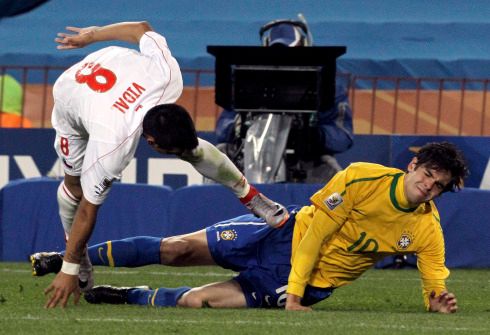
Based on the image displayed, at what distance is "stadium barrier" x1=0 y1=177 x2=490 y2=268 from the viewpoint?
11.9 metres

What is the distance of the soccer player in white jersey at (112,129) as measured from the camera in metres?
7.57

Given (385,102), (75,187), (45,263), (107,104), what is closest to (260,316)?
(107,104)

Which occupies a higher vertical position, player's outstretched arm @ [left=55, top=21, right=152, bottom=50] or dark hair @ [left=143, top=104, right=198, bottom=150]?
player's outstretched arm @ [left=55, top=21, right=152, bottom=50]

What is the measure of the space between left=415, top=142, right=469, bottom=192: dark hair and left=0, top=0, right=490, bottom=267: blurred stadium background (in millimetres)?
4013

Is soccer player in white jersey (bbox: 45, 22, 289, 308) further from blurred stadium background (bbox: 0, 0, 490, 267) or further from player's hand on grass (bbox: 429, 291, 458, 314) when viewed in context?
blurred stadium background (bbox: 0, 0, 490, 267)

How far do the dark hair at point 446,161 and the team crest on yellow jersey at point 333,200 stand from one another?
0.48m

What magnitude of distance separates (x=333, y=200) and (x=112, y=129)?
1296 millimetres

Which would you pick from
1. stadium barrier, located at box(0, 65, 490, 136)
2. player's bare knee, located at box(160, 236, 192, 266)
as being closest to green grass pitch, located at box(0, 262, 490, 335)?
player's bare knee, located at box(160, 236, 192, 266)

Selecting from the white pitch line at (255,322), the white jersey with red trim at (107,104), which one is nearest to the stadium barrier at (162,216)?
the white jersey with red trim at (107,104)

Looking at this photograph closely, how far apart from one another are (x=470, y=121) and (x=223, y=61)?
10.6ft

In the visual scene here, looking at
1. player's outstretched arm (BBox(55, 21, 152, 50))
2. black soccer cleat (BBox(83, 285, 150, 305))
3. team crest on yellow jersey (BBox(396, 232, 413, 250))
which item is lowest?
black soccer cleat (BBox(83, 285, 150, 305))

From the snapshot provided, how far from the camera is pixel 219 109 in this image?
1476 centimetres

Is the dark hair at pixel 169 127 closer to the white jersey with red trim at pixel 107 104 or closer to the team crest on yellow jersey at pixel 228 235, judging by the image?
the white jersey with red trim at pixel 107 104

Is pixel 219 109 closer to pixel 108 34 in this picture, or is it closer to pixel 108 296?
pixel 108 34
